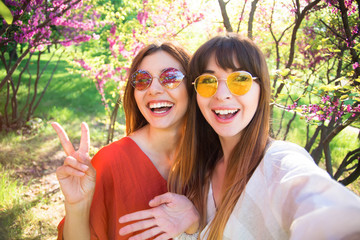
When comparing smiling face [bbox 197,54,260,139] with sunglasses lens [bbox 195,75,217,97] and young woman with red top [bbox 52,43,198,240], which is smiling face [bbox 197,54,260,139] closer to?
sunglasses lens [bbox 195,75,217,97]

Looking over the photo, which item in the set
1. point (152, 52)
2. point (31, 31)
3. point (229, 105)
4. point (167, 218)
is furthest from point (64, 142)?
point (31, 31)

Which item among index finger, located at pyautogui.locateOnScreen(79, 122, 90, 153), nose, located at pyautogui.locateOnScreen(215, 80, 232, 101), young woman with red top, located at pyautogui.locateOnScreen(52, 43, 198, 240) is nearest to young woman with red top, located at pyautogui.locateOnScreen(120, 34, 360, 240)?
nose, located at pyautogui.locateOnScreen(215, 80, 232, 101)

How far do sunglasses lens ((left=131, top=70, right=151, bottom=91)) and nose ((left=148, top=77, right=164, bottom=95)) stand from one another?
0.10 ft

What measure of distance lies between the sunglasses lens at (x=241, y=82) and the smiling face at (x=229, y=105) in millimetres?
27

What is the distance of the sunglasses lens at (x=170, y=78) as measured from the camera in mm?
1697

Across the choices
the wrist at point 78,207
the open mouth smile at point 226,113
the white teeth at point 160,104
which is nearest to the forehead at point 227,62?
the open mouth smile at point 226,113

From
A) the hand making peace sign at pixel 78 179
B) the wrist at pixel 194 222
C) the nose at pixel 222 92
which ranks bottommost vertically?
the wrist at pixel 194 222

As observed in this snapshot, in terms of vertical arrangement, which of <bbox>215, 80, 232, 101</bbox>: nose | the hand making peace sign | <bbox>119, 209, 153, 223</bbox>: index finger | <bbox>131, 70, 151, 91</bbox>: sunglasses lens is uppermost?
<bbox>131, 70, 151, 91</bbox>: sunglasses lens

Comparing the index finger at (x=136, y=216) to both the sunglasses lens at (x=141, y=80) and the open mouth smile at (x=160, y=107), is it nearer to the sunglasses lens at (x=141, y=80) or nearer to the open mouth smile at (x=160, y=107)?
the open mouth smile at (x=160, y=107)

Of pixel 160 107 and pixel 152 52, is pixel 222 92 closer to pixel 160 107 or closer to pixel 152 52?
pixel 160 107

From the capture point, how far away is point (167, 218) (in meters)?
1.41

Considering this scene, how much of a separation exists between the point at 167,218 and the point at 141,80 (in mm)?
890

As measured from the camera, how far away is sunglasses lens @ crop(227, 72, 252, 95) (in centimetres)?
132

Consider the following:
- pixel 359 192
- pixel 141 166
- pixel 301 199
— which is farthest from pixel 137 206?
pixel 359 192
